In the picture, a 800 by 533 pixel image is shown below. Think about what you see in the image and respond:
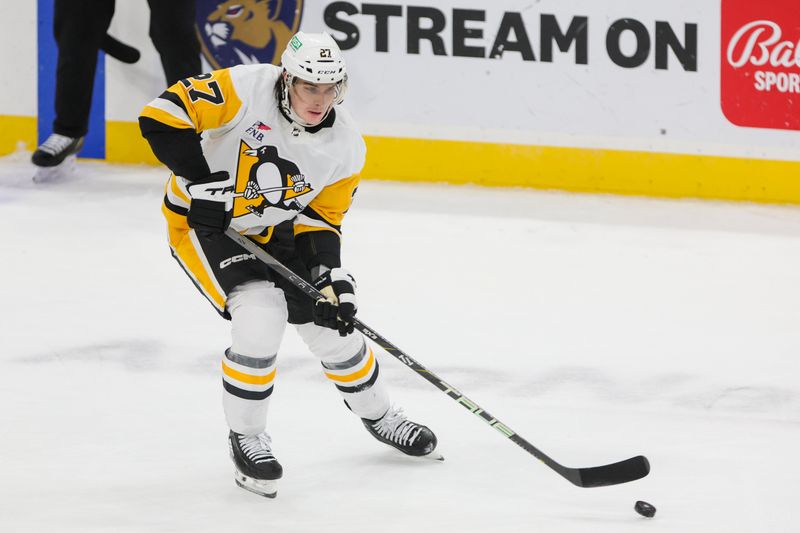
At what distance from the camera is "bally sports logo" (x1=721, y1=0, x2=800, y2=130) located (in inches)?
202

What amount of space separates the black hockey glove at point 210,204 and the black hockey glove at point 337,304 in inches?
10.4

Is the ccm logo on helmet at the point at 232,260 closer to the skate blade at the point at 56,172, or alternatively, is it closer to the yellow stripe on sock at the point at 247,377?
the yellow stripe on sock at the point at 247,377

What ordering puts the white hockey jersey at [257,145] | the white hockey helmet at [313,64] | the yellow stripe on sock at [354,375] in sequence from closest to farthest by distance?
1. the white hockey helmet at [313,64]
2. the white hockey jersey at [257,145]
3. the yellow stripe on sock at [354,375]

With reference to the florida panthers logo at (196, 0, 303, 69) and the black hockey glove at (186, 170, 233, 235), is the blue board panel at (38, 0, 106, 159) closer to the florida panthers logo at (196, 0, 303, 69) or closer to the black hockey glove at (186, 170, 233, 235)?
the florida panthers logo at (196, 0, 303, 69)

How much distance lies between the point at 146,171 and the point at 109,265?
1.17 metres

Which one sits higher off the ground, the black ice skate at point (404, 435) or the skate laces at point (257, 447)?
the skate laces at point (257, 447)

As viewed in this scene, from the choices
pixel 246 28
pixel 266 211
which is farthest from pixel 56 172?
pixel 266 211

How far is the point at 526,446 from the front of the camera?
9.10 ft

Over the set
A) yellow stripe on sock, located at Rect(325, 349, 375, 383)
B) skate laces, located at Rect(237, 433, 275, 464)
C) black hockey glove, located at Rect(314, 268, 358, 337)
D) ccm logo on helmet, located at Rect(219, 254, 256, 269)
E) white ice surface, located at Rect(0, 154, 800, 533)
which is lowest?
white ice surface, located at Rect(0, 154, 800, 533)

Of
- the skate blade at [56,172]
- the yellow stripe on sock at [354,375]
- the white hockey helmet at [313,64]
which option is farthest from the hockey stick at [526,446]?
the skate blade at [56,172]

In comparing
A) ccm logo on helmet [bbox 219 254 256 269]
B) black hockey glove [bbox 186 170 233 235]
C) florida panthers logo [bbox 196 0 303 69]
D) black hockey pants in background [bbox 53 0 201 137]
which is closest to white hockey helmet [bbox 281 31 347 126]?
black hockey glove [bbox 186 170 233 235]

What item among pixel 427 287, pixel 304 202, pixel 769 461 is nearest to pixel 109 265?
pixel 427 287

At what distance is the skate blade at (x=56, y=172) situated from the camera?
17.3ft

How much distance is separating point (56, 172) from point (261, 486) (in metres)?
2.94
